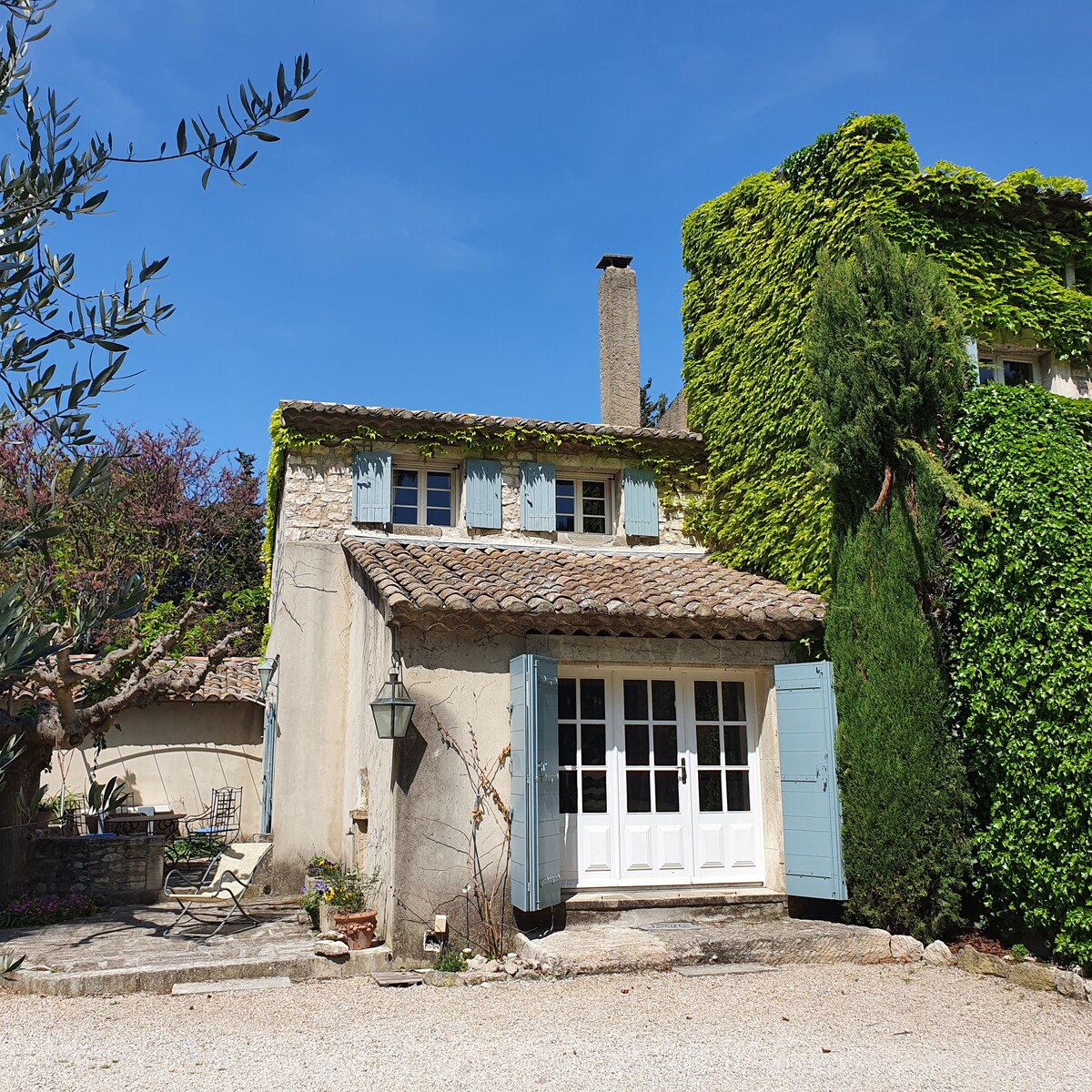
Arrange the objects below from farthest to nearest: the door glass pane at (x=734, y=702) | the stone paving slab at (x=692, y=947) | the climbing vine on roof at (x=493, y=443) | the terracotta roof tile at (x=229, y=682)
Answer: the terracotta roof tile at (x=229, y=682) → the climbing vine on roof at (x=493, y=443) → the door glass pane at (x=734, y=702) → the stone paving slab at (x=692, y=947)

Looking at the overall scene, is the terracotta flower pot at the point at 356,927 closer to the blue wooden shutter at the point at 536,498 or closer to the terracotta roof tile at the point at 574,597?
the terracotta roof tile at the point at 574,597

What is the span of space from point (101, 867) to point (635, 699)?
6394mm

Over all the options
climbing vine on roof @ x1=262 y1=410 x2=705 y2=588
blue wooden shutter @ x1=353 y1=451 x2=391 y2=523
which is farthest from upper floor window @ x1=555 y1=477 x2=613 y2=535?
blue wooden shutter @ x1=353 y1=451 x2=391 y2=523

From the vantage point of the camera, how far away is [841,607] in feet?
30.0

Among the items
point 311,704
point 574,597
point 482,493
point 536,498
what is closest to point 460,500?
point 482,493

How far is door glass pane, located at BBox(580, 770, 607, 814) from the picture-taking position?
9.39 meters

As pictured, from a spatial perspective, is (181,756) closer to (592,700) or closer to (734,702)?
(592,700)

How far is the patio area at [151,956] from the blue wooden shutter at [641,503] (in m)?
6.21

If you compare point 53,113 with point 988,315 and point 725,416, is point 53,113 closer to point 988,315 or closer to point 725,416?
point 988,315

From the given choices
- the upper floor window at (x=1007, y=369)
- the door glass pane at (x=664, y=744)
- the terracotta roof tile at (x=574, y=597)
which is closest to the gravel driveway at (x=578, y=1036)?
the door glass pane at (x=664, y=744)

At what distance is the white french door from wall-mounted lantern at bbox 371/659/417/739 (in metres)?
1.79

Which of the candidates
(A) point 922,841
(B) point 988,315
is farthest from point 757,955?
(B) point 988,315

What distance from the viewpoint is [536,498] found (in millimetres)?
12477

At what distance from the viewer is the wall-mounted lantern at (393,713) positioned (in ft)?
27.2
